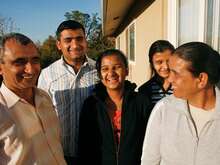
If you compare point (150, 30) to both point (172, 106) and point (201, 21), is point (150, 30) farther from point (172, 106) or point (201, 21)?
point (172, 106)

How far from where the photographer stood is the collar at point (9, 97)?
1.90m

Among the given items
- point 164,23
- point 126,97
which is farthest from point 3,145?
point 164,23

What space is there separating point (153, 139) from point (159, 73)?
3.82 feet

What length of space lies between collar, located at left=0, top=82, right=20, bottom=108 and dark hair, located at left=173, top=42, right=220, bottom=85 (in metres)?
1.01

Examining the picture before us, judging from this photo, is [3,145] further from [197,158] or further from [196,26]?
[196,26]

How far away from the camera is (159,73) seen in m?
3.02

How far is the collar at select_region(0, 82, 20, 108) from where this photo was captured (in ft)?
6.24

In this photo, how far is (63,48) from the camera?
2.91 metres

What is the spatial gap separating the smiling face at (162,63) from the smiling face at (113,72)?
540mm

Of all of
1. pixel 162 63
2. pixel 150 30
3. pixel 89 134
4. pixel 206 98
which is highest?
pixel 150 30

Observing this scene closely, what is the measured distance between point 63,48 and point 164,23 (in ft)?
8.50

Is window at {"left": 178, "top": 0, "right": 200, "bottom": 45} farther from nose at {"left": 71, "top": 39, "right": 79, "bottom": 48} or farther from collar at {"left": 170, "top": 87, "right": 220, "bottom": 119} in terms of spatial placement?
collar at {"left": 170, "top": 87, "right": 220, "bottom": 119}

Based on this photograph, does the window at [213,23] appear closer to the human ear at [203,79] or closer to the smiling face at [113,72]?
the smiling face at [113,72]

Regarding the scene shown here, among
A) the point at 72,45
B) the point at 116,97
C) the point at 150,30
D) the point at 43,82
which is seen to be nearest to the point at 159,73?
the point at 116,97
